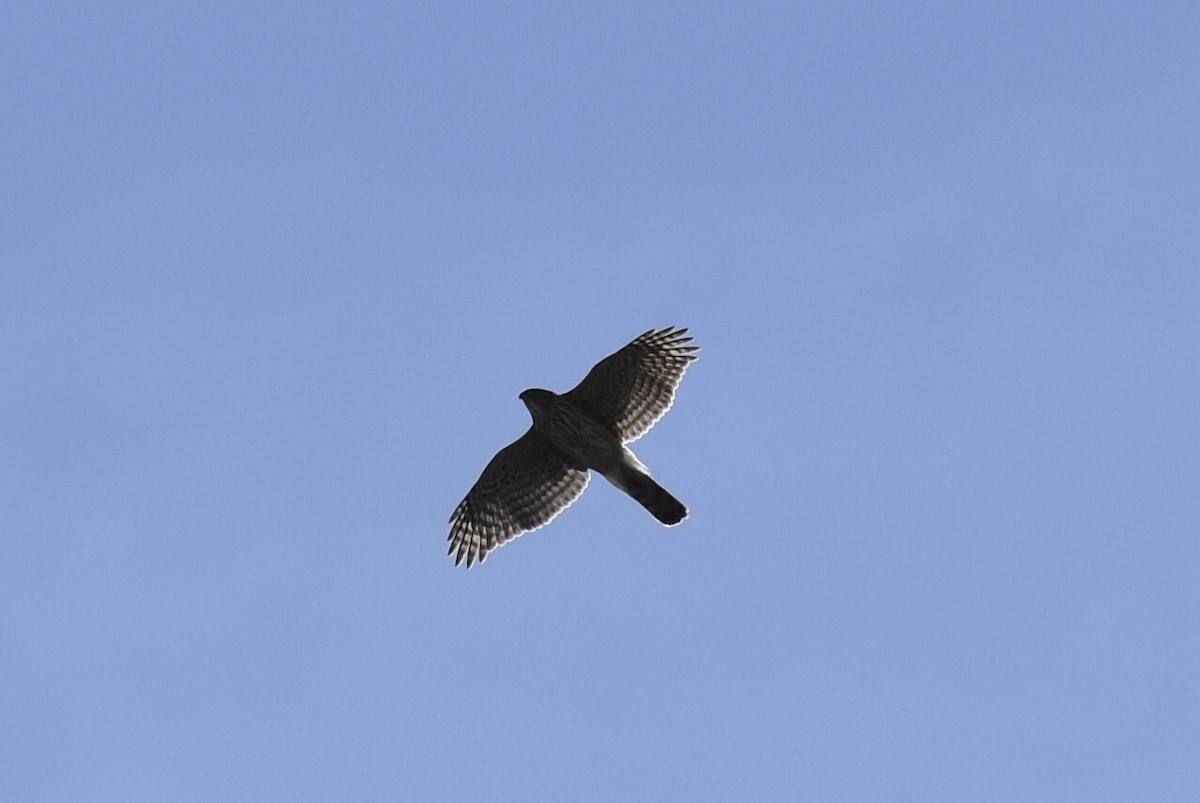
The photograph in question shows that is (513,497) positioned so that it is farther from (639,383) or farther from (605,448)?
(639,383)

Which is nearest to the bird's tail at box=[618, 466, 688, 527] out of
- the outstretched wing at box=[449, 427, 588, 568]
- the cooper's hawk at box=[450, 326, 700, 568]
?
the cooper's hawk at box=[450, 326, 700, 568]

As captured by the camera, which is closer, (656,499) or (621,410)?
(656,499)

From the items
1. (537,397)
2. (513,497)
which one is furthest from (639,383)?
(513,497)

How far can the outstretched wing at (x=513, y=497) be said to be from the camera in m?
17.2

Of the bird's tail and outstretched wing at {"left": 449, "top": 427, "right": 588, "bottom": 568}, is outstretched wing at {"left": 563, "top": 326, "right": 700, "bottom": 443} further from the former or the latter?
outstretched wing at {"left": 449, "top": 427, "right": 588, "bottom": 568}

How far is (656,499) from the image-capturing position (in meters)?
16.3

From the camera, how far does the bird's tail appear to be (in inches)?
639

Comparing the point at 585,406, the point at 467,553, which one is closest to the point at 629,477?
the point at 585,406

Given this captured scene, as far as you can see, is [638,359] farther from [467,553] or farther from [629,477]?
[467,553]

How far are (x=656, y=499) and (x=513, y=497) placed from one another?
1961 mm

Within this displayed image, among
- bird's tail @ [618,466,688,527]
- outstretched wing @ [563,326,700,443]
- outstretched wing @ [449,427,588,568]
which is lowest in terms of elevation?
bird's tail @ [618,466,688,527]

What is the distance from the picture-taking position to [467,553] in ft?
57.8

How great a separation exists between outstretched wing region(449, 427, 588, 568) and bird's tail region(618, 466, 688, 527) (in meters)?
1.06

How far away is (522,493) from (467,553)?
0.92m
